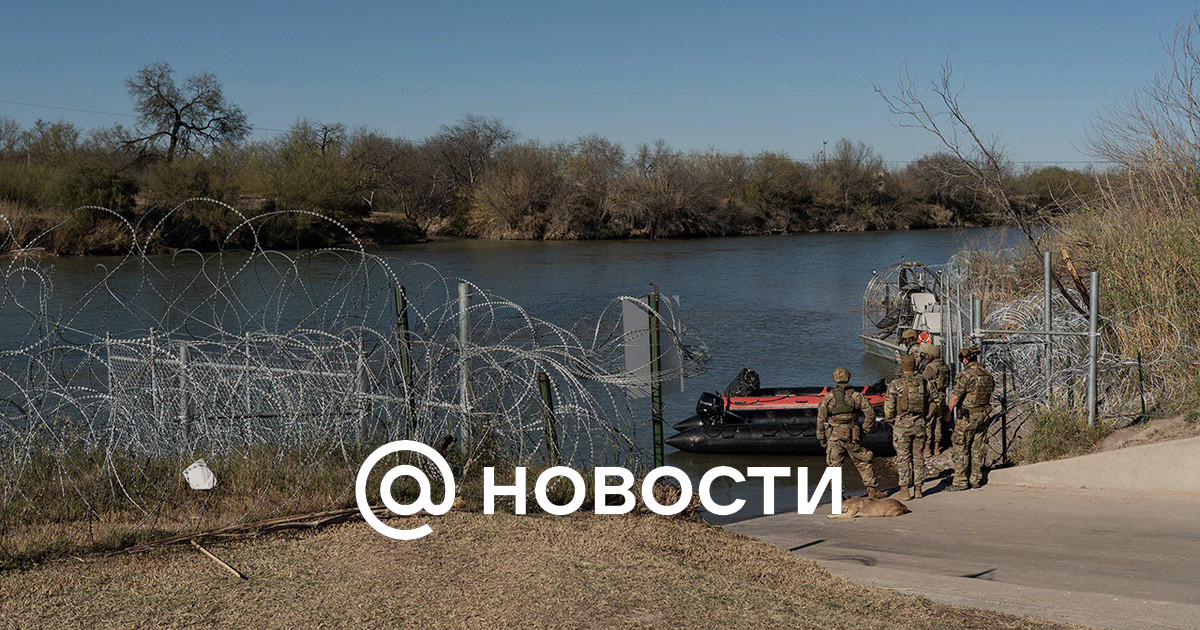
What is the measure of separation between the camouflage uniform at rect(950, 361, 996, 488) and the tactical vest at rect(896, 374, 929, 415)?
36cm

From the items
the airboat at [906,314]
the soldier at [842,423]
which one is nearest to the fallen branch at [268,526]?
the soldier at [842,423]

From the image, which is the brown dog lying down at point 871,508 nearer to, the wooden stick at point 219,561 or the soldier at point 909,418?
the soldier at point 909,418

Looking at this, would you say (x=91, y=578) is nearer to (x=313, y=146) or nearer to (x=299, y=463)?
(x=299, y=463)

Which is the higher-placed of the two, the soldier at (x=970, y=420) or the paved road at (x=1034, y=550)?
the soldier at (x=970, y=420)

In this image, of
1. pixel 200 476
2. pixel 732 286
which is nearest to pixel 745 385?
pixel 200 476

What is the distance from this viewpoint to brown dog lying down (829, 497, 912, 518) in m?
8.68

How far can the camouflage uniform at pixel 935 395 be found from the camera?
388 inches

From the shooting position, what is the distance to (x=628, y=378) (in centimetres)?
750

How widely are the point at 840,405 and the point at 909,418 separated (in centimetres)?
84

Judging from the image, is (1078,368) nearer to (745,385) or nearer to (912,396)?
(912,396)

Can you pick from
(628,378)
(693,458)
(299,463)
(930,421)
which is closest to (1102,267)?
(930,421)

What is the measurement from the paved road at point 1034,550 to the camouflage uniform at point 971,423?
0.26 metres

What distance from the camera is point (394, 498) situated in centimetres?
680

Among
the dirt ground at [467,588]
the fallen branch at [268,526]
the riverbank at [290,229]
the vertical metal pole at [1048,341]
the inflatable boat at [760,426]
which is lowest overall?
the inflatable boat at [760,426]
